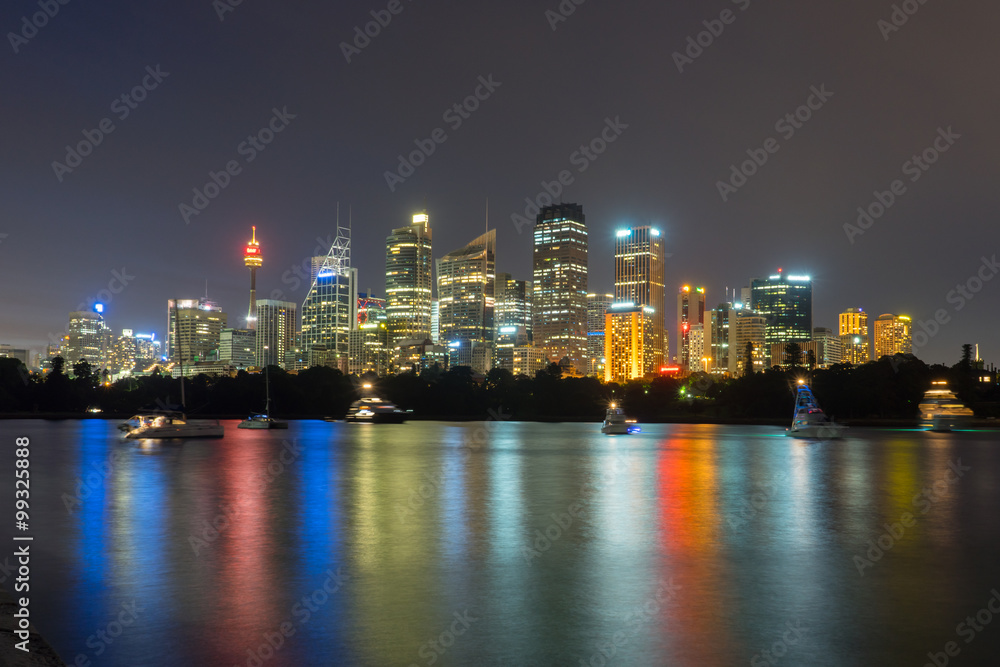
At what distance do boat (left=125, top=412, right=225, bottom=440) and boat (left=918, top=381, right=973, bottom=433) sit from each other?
96.8 metres

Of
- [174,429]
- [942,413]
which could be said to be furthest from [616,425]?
[174,429]

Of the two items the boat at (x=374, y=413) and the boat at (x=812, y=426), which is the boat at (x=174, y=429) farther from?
the boat at (x=812, y=426)

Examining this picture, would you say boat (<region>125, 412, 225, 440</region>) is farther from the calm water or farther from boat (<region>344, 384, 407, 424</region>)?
boat (<region>344, 384, 407, 424</region>)

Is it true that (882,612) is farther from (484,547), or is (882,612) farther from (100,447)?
(100,447)

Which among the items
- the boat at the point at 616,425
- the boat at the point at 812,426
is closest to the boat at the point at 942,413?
the boat at the point at 812,426

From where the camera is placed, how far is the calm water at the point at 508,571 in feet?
39.8

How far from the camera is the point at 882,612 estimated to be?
14.1 m

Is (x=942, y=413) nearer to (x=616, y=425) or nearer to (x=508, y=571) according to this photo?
→ (x=616, y=425)

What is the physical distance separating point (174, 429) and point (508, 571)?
70441 mm

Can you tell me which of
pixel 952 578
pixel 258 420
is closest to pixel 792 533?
pixel 952 578

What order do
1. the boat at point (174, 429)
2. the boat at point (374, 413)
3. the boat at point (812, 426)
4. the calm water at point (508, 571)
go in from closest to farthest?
the calm water at point (508, 571), the boat at point (174, 429), the boat at point (812, 426), the boat at point (374, 413)

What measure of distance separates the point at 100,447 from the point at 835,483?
54.4 metres

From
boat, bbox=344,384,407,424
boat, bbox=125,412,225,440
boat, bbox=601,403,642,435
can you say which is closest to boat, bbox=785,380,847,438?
boat, bbox=601,403,642,435

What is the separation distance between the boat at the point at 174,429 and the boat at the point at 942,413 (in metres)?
96.8
